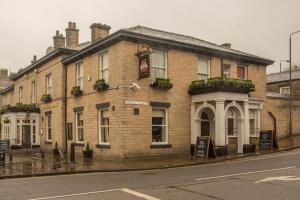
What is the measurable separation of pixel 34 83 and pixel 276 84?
84.6ft

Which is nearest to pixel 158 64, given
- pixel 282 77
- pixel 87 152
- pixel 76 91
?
pixel 76 91

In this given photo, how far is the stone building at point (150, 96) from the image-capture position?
2178 cm

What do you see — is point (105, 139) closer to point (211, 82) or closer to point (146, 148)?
point (146, 148)

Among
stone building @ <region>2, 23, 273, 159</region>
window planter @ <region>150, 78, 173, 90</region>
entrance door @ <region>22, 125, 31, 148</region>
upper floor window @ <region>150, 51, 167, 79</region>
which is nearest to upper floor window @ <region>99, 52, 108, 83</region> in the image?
stone building @ <region>2, 23, 273, 159</region>

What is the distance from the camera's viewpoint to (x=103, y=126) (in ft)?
77.4

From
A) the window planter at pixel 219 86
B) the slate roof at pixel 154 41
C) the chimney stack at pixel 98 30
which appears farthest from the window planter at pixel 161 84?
the chimney stack at pixel 98 30

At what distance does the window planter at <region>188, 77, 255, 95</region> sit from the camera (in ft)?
73.6

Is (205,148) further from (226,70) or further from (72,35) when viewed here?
(72,35)

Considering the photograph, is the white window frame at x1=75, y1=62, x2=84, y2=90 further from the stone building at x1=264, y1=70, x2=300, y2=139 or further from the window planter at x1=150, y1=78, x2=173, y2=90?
the stone building at x1=264, y1=70, x2=300, y2=139

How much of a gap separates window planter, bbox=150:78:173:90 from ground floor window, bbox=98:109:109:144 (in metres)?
3.31

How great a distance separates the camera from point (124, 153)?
2120 centimetres

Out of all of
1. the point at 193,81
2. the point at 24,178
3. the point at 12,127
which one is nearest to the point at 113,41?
the point at 193,81

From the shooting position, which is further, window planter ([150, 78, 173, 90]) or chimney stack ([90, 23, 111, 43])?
chimney stack ([90, 23, 111, 43])

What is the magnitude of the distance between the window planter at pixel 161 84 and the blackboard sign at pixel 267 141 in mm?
7162
